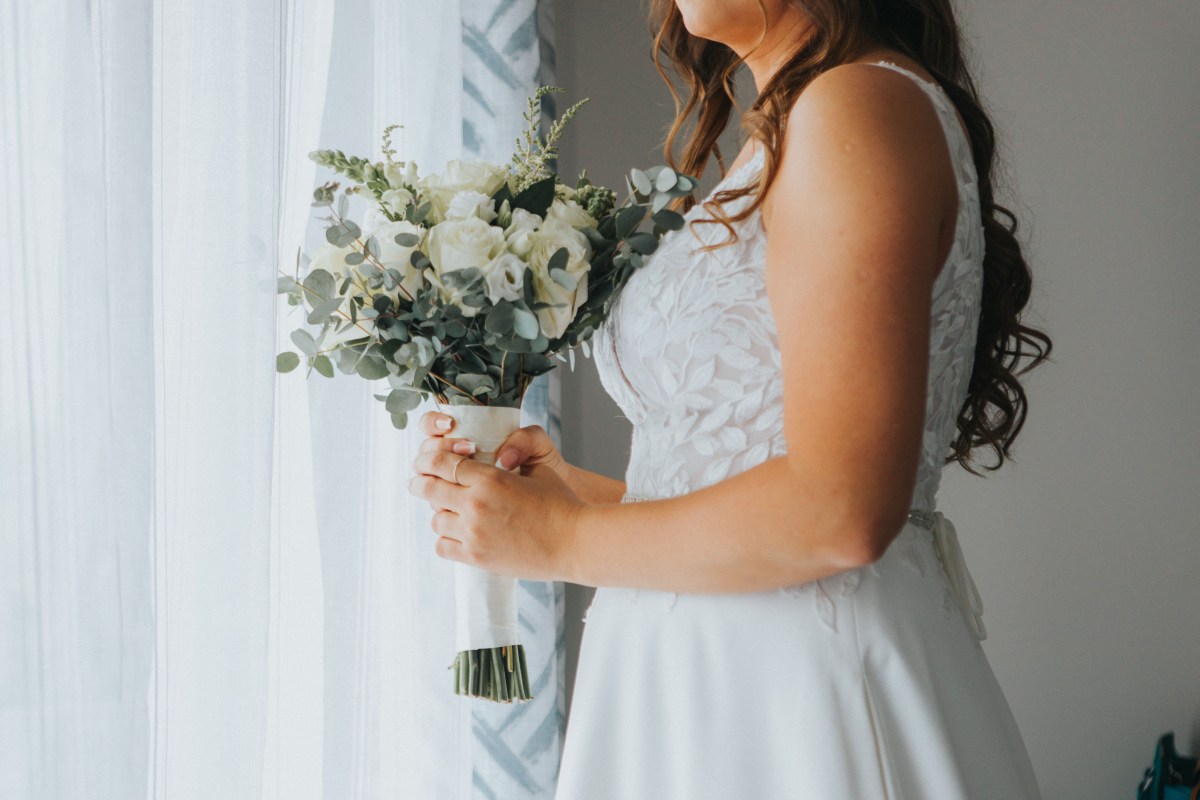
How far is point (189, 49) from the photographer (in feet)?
3.83

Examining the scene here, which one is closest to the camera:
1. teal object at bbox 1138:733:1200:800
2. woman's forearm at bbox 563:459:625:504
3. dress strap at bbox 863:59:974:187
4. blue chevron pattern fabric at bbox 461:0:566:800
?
dress strap at bbox 863:59:974:187

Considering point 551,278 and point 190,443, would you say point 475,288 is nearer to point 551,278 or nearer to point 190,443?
point 551,278

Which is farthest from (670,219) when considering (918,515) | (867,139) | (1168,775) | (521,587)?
(1168,775)

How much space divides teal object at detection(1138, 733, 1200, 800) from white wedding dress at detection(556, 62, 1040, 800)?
139cm

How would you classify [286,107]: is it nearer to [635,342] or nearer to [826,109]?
[635,342]

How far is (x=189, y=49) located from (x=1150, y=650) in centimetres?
225

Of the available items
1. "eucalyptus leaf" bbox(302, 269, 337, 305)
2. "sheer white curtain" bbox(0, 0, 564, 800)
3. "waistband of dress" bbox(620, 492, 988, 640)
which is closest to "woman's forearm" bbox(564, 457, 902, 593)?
"waistband of dress" bbox(620, 492, 988, 640)

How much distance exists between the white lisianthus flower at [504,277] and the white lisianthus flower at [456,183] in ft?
0.37

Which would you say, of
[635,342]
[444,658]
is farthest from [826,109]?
[444,658]

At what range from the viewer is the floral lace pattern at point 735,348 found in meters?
0.87

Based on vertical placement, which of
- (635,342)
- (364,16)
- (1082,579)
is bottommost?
(1082,579)

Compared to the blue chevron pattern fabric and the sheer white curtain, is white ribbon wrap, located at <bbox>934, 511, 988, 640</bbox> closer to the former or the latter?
the sheer white curtain

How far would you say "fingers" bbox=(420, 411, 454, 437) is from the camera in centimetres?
100

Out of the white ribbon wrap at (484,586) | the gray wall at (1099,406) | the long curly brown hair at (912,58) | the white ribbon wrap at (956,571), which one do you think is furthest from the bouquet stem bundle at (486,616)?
the gray wall at (1099,406)
